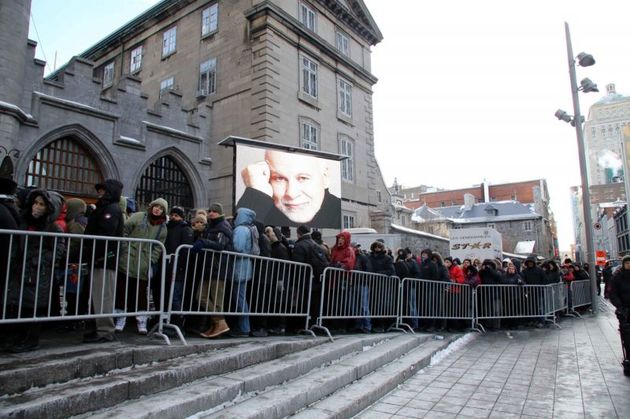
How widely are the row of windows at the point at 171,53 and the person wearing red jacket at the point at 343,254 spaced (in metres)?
14.4

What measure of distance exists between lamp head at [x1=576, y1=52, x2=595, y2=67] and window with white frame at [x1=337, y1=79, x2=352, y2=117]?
1107 centimetres

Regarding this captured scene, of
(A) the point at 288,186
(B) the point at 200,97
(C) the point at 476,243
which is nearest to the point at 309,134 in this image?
(B) the point at 200,97

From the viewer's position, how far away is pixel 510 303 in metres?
10.9

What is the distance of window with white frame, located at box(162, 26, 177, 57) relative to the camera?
21703 millimetres

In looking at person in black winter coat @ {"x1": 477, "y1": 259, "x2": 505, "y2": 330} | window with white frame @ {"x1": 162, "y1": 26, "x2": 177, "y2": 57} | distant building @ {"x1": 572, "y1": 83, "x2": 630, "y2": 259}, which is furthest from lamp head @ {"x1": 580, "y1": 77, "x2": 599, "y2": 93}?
distant building @ {"x1": 572, "y1": 83, "x2": 630, "y2": 259}

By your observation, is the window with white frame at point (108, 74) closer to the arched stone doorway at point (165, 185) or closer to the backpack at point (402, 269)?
the arched stone doorway at point (165, 185)

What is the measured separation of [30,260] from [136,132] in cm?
1221

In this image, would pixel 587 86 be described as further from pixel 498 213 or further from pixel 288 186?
pixel 498 213

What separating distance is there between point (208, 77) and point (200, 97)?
1.02 metres

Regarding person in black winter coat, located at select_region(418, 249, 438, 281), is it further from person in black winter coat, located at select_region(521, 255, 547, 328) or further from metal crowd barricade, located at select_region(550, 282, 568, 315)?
metal crowd barricade, located at select_region(550, 282, 568, 315)

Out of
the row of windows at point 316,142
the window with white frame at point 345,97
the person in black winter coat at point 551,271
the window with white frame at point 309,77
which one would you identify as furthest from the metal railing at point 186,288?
the window with white frame at point 345,97

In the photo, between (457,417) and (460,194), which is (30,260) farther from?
(460,194)

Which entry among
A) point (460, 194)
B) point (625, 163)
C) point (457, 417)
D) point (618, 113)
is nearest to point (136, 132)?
point (457, 417)

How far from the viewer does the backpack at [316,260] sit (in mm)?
6794
